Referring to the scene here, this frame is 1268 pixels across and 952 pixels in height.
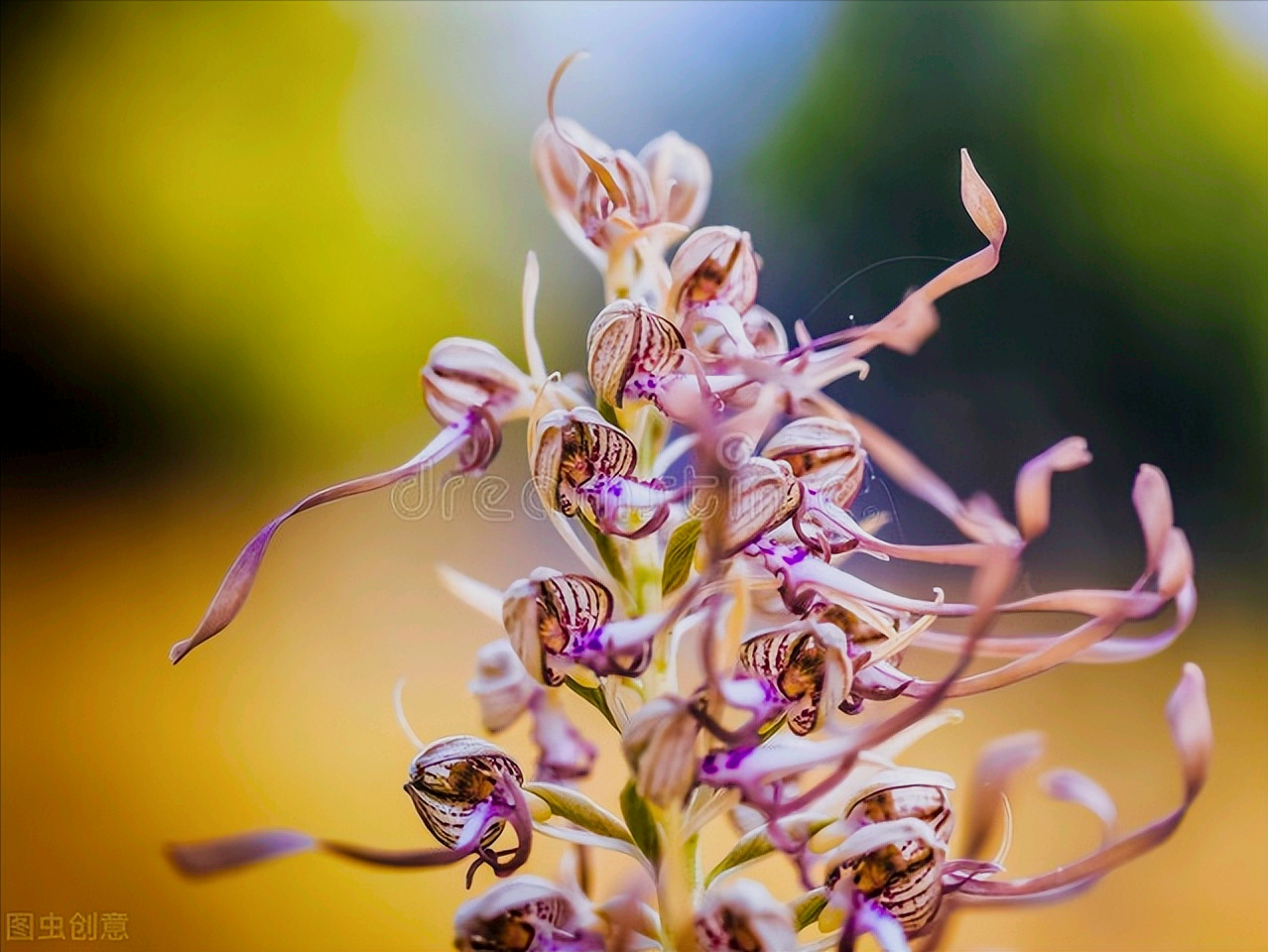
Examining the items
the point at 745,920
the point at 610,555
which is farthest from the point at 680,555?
the point at 745,920

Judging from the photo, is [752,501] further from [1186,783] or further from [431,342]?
[431,342]

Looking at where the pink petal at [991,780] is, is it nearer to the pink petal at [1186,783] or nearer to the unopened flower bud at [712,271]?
the pink petal at [1186,783]

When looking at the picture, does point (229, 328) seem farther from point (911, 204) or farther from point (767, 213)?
point (911, 204)

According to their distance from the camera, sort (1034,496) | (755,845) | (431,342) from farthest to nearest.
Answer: (431,342)
(755,845)
(1034,496)

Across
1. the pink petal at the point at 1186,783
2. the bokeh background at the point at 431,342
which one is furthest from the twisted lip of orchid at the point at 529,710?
the pink petal at the point at 1186,783

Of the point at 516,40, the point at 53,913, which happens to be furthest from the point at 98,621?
the point at 516,40
